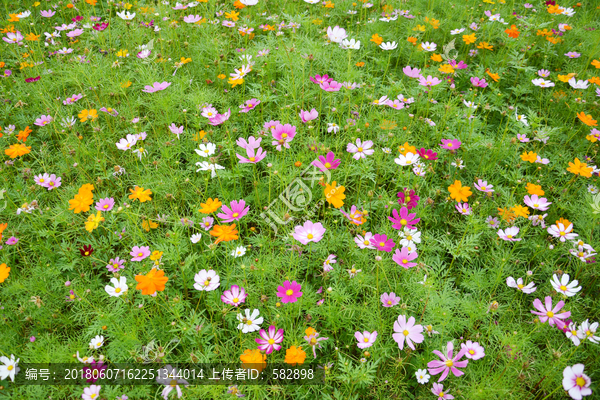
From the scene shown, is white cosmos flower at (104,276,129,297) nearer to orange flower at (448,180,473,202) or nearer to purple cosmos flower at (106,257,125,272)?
purple cosmos flower at (106,257,125,272)

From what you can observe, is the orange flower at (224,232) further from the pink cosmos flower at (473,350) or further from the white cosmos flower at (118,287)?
the pink cosmos flower at (473,350)

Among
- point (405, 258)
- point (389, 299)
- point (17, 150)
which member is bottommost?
point (389, 299)

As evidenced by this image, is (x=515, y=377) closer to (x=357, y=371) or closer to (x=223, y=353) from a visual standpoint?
(x=357, y=371)

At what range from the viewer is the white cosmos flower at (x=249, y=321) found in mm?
1445

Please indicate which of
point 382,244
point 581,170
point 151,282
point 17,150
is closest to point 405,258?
point 382,244

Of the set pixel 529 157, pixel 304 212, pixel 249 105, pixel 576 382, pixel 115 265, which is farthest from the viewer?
pixel 249 105

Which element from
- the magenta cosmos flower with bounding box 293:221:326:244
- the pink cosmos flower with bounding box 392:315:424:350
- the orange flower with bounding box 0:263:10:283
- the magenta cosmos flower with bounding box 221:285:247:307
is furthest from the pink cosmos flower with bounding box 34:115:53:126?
the pink cosmos flower with bounding box 392:315:424:350

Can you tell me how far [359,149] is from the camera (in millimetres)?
1920

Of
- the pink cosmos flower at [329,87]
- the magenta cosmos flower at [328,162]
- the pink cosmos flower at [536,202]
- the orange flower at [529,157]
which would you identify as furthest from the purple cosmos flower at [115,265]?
the orange flower at [529,157]

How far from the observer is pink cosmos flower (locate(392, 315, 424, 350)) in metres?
1.37

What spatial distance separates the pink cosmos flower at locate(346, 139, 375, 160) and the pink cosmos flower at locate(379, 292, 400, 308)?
0.69 m

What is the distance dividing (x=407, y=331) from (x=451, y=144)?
1130 mm

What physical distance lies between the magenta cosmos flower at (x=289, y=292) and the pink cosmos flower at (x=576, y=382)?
917 mm

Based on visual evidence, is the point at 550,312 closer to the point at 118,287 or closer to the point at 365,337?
the point at 365,337
